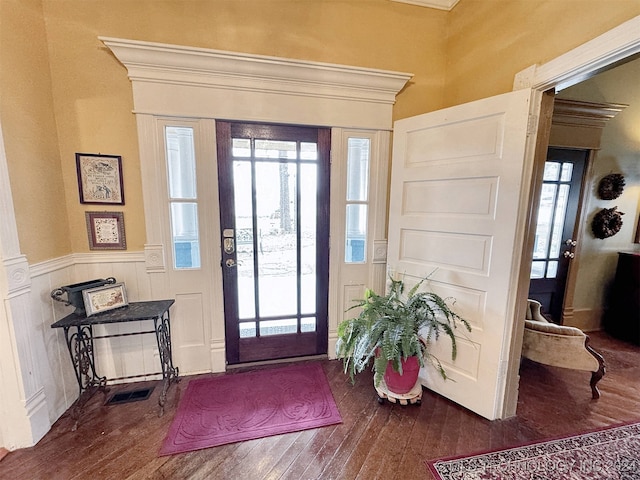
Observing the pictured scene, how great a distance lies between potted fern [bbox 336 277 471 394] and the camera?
5.68 ft

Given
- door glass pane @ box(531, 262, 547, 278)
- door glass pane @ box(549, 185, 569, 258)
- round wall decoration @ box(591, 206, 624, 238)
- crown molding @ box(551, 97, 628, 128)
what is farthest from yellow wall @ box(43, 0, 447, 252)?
round wall decoration @ box(591, 206, 624, 238)

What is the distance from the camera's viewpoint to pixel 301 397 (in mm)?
2021

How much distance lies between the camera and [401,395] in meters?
1.93

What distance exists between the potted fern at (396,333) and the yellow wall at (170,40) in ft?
5.69

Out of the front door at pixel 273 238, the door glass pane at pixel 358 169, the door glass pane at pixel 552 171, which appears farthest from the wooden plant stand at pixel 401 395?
the door glass pane at pixel 552 171

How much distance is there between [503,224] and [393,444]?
4.83ft

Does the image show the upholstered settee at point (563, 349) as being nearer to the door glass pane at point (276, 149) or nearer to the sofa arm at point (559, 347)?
the sofa arm at point (559, 347)

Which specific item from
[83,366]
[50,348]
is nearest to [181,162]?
[50,348]

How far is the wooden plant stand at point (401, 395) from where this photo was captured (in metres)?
1.92

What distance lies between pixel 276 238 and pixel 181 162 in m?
0.92

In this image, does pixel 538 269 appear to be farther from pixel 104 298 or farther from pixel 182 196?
pixel 104 298

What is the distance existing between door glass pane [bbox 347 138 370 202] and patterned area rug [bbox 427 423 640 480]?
1873mm

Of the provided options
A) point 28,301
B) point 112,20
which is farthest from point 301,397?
point 112,20

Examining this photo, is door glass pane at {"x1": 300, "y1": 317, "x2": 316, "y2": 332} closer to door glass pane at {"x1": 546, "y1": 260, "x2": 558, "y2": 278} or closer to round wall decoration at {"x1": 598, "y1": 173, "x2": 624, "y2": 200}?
door glass pane at {"x1": 546, "y1": 260, "x2": 558, "y2": 278}
